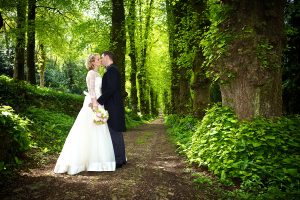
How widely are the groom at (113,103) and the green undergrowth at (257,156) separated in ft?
6.00

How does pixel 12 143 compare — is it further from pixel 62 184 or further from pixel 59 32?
pixel 59 32

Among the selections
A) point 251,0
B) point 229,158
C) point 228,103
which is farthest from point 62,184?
point 251,0

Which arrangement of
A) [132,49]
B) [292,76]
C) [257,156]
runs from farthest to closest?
1. [132,49]
2. [292,76]
3. [257,156]

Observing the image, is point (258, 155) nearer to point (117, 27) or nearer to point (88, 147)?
point (88, 147)

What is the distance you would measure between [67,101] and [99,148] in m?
7.90

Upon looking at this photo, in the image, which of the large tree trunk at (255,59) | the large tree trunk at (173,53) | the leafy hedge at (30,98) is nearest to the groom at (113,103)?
the large tree trunk at (255,59)

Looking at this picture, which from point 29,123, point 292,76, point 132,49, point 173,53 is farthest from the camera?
point 132,49

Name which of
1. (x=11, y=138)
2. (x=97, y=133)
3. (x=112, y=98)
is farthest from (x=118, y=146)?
(x=11, y=138)

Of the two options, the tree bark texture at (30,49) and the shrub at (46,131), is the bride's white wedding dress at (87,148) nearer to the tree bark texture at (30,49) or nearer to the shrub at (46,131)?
the shrub at (46,131)

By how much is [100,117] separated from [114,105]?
52 centimetres

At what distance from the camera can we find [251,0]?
3.80 m

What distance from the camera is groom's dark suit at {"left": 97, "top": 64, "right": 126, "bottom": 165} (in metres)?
4.12

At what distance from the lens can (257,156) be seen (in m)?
2.89

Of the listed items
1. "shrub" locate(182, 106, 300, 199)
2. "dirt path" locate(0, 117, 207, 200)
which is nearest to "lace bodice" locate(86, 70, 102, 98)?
"dirt path" locate(0, 117, 207, 200)
